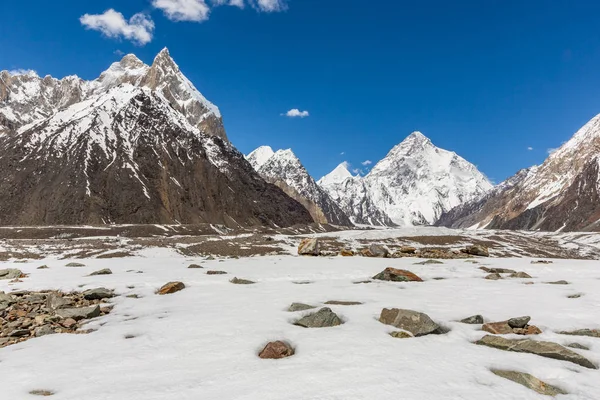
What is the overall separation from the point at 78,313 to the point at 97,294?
8.82ft

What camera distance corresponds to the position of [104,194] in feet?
458

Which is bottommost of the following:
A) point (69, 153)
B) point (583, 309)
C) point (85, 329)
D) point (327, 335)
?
point (85, 329)

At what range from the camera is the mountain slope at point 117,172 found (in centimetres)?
13138

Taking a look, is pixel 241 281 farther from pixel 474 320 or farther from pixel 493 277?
pixel 493 277

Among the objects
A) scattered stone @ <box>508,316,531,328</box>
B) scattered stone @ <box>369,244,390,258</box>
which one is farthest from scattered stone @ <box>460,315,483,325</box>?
scattered stone @ <box>369,244,390,258</box>

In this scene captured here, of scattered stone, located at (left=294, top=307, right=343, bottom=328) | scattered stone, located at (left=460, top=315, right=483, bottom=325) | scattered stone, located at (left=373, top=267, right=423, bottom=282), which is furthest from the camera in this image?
scattered stone, located at (left=373, top=267, right=423, bottom=282)

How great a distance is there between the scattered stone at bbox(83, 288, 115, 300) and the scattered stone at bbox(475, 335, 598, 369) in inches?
499

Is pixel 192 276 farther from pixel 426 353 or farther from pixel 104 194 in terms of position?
pixel 104 194

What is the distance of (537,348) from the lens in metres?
7.48

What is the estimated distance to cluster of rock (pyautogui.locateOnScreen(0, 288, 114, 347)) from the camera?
1001 cm

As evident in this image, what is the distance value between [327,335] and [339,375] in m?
2.25

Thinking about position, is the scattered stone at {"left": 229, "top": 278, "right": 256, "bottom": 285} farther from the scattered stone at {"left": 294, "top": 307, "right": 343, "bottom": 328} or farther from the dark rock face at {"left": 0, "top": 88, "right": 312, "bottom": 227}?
the dark rock face at {"left": 0, "top": 88, "right": 312, "bottom": 227}

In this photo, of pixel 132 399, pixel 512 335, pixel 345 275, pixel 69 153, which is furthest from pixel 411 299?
pixel 69 153

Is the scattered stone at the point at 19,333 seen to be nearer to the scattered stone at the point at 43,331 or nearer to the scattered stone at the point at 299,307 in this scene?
the scattered stone at the point at 43,331
